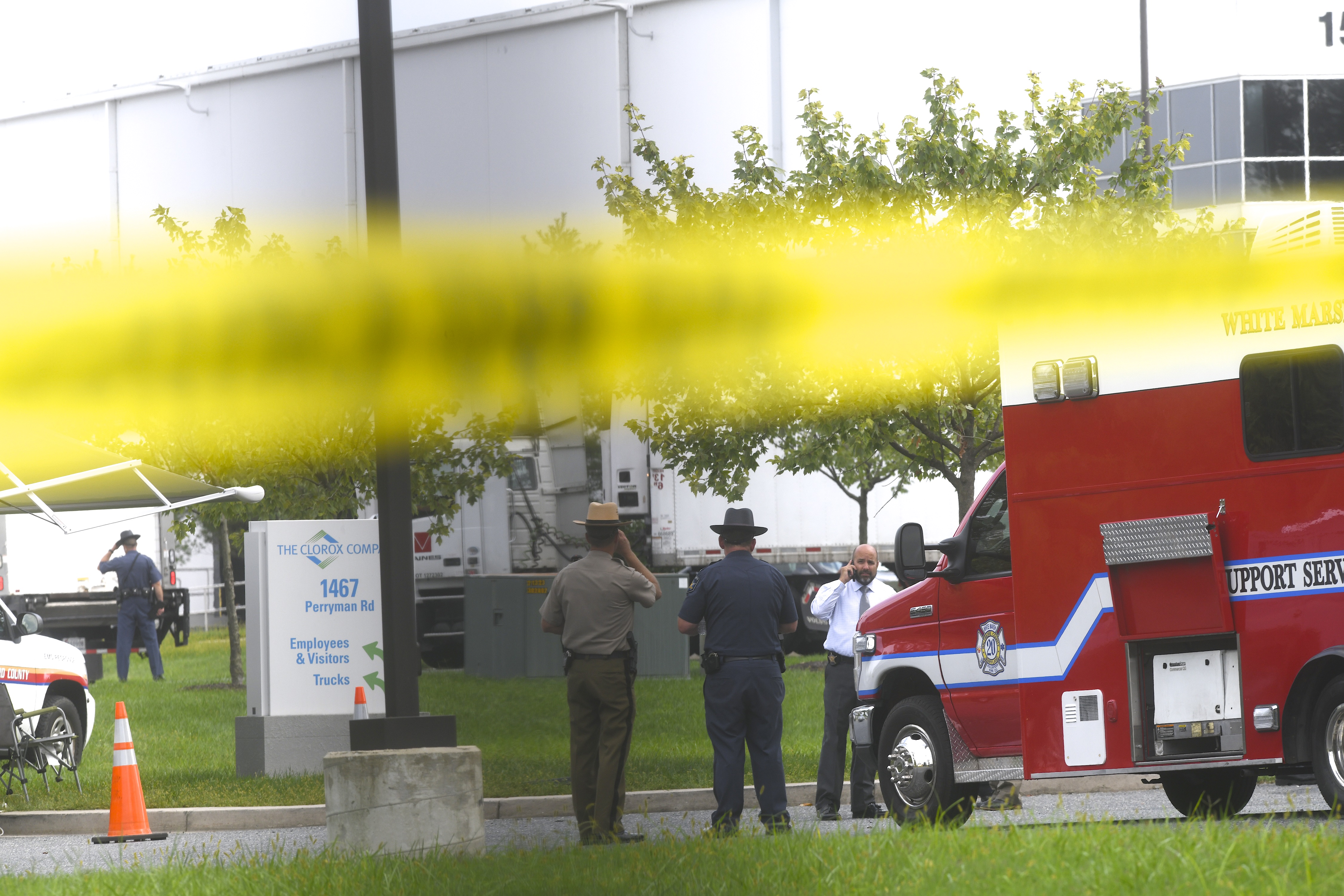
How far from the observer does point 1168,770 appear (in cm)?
629

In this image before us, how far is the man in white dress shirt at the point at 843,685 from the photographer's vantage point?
9039mm

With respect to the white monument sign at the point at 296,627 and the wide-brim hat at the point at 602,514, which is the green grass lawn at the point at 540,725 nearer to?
the wide-brim hat at the point at 602,514

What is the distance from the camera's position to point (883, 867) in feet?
14.3

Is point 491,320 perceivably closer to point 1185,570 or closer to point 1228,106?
point 1185,570

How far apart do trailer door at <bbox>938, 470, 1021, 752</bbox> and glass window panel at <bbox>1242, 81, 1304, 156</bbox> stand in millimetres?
A: 16125

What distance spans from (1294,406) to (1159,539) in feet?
2.32

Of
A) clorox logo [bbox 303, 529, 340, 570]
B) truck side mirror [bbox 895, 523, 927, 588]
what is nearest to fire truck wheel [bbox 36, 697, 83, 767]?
clorox logo [bbox 303, 529, 340, 570]

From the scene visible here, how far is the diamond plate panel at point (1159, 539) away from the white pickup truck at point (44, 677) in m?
7.35

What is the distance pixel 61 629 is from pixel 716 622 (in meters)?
18.5

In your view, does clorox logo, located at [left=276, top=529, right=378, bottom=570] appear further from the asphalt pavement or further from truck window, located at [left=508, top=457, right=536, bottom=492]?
truck window, located at [left=508, top=457, right=536, bottom=492]

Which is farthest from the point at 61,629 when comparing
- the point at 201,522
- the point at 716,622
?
the point at 716,622

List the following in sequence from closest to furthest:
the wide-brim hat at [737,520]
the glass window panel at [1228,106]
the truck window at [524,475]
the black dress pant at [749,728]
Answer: the truck window at [524,475], the wide-brim hat at [737,520], the black dress pant at [749,728], the glass window panel at [1228,106]

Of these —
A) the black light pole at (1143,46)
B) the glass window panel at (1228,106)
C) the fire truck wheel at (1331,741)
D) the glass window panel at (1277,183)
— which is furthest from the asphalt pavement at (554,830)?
the glass window panel at (1228,106)

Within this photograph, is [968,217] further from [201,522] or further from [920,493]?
[920,493]
